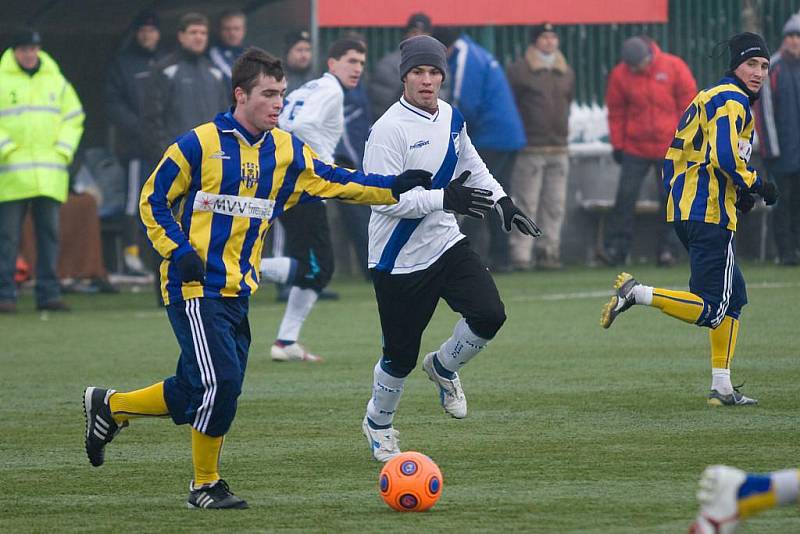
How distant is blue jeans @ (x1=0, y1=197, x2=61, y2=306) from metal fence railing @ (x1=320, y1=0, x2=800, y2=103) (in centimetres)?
662

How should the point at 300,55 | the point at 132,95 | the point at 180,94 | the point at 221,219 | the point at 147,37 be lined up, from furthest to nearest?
the point at 132,95
the point at 147,37
the point at 180,94
the point at 300,55
the point at 221,219

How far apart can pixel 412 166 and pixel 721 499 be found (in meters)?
3.27

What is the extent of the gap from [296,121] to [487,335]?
175 inches

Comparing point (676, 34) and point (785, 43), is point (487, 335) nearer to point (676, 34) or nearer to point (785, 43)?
point (785, 43)

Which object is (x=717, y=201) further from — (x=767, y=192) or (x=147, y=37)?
(x=147, y=37)

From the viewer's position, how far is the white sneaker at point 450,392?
8250 millimetres

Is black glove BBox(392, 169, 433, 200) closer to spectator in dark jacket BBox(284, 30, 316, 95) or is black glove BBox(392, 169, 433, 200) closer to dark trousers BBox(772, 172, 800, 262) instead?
spectator in dark jacket BBox(284, 30, 316, 95)

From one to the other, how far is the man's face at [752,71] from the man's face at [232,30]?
8.07 meters

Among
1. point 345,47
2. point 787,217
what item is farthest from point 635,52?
point 345,47

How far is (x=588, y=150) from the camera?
63.8ft

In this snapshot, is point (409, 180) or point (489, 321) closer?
point (409, 180)

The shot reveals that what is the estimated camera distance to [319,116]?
1192 cm

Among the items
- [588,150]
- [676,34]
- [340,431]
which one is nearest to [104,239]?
[588,150]

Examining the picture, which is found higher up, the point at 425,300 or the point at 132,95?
the point at 132,95
